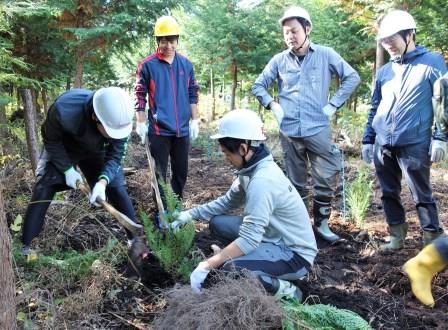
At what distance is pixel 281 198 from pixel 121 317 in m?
1.32

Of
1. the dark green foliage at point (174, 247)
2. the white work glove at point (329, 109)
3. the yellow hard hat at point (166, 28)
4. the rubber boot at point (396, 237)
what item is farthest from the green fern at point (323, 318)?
the yellow hard hat at point (166, 28)

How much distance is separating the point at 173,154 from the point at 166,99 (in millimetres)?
576

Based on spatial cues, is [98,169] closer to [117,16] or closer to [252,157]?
[252,157]

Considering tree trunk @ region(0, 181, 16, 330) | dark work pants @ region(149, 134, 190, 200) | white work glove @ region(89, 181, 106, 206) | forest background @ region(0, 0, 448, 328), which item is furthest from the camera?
forest background @ region(0, 0, 448, 328)

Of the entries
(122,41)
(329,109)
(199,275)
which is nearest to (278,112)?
(329,109)

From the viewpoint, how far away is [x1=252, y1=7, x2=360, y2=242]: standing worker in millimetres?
4086

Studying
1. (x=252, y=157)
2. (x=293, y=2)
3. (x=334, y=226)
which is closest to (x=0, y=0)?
(x=252, y=157)

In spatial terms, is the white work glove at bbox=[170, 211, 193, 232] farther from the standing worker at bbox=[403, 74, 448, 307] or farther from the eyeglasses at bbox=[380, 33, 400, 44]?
the eyeglasses at bbox=[380, 33, 400, 44]

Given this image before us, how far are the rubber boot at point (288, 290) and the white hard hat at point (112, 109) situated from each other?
5.27 feet

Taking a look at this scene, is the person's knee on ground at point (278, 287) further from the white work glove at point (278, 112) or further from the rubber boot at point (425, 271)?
the white work glove at point (278, 112)

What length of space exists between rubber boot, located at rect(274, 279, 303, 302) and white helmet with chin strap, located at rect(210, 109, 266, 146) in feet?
3.29

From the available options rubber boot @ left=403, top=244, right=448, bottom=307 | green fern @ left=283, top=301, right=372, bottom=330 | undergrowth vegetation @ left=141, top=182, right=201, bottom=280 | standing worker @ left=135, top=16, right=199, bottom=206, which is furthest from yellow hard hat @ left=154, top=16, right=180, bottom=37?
rubber boot @ left=403, top=244, right=448, bottom=307

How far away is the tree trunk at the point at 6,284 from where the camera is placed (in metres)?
2.04

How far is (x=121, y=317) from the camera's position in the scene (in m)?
2.78
